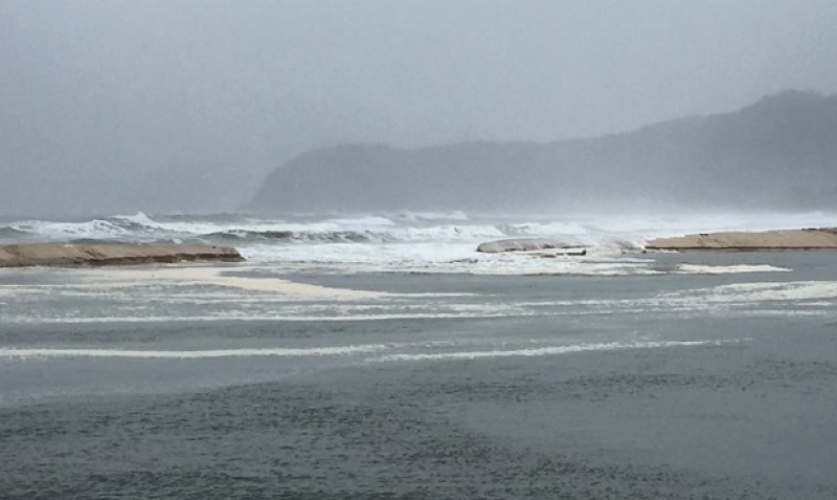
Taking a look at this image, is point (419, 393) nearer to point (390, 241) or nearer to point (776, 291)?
point (776, 291)

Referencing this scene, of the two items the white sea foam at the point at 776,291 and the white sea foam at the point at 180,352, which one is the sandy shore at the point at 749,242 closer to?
the white sea foam at the point at 776,291

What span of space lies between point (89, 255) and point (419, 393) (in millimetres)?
27200

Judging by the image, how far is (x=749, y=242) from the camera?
49438 mm

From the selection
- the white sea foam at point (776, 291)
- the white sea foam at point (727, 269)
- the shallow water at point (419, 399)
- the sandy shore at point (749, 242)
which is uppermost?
the sandy shore at point (749, 242)

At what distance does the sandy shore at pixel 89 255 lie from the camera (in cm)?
3419

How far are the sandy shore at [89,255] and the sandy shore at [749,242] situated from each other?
833 inches

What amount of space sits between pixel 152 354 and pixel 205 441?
5378 mm

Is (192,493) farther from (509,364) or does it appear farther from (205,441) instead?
(509,364)

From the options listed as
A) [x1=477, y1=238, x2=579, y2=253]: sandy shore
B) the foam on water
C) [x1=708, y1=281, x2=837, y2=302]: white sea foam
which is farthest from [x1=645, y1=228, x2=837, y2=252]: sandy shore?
A: [x1=708, y1=281, x2=837, y2=302]: white sea foam

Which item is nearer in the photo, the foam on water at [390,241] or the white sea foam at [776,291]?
the white sea foam at [776,291]

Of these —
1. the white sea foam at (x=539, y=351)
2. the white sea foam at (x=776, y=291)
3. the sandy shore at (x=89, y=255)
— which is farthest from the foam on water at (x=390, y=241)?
the white sea foam at (x=539, y=351)

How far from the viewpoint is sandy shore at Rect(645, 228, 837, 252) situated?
48656 mm

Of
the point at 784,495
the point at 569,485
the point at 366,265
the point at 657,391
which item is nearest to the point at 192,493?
the point at 569,485

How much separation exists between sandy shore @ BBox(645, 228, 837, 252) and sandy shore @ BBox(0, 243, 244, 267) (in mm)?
21146
